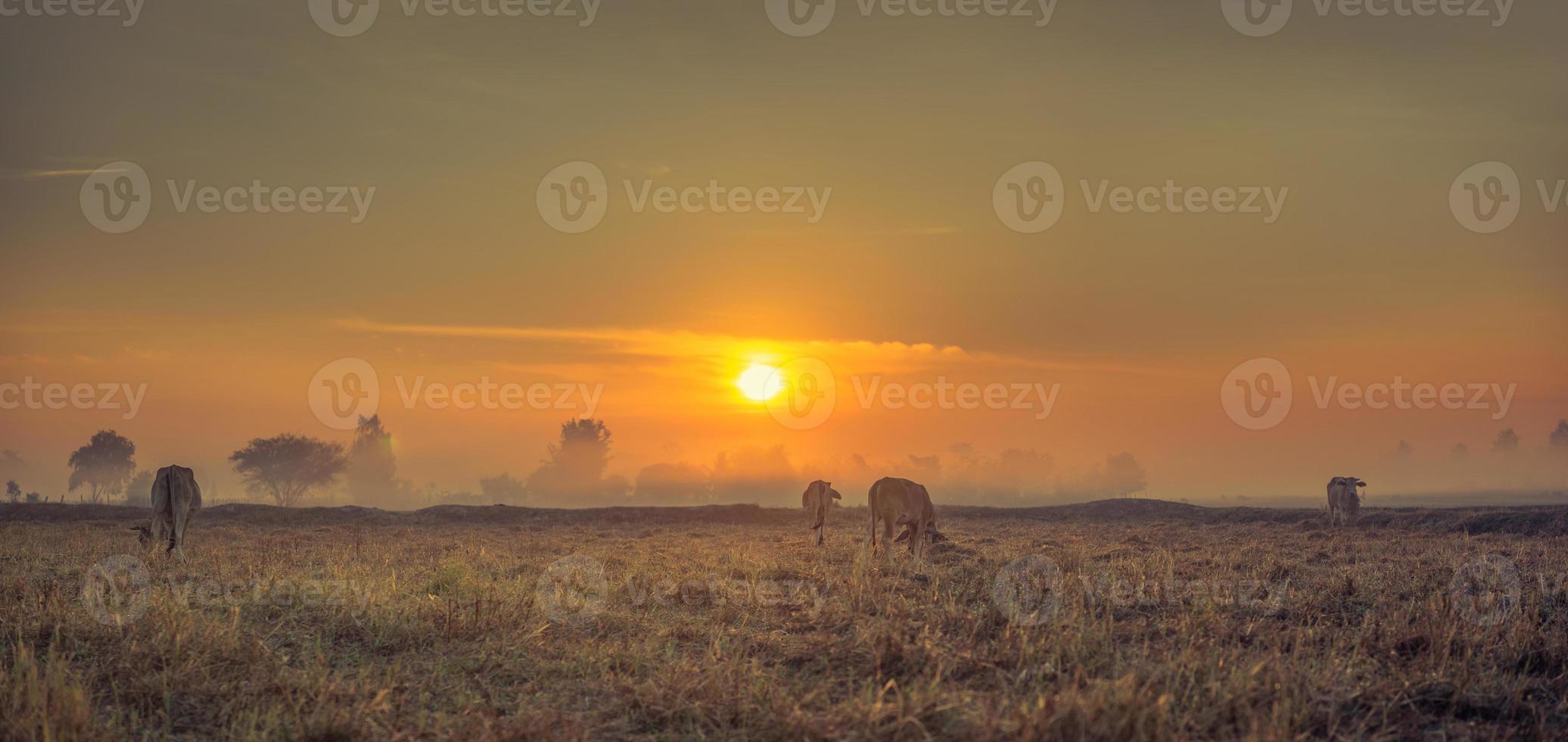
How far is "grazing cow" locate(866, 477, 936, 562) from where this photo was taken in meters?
19.3

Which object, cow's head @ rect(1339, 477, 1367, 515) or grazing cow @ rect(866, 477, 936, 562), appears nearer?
grazing cow @ rect(866, 477, 936, 562)

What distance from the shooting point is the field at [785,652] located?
22.3ft

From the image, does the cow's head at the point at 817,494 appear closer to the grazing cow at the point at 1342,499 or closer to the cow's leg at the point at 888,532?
the cow's leg at the point at 888,532

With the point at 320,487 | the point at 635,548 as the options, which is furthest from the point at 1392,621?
the point at 320,487

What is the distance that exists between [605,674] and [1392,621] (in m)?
8.01

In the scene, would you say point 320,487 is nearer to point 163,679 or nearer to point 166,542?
point 166,542

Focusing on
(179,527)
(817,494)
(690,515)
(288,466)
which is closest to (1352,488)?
(817,494)

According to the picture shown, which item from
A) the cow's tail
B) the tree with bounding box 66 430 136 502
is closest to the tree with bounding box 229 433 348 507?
the tree with bounding box 66 430 136 502

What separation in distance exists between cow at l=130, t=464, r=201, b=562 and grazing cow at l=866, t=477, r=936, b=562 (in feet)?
50.6

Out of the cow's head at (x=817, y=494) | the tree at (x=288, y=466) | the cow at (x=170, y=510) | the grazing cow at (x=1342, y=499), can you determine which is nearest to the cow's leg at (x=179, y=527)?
the cow at (x=170, y=510)

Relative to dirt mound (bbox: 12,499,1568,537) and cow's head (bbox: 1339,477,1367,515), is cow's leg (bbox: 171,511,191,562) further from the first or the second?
A: cow's head (bbox: 1339,477,1367,515)

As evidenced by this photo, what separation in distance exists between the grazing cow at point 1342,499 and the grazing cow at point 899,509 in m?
19.1

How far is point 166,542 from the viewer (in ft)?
71.6

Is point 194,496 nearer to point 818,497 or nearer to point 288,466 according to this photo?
point 818,497
